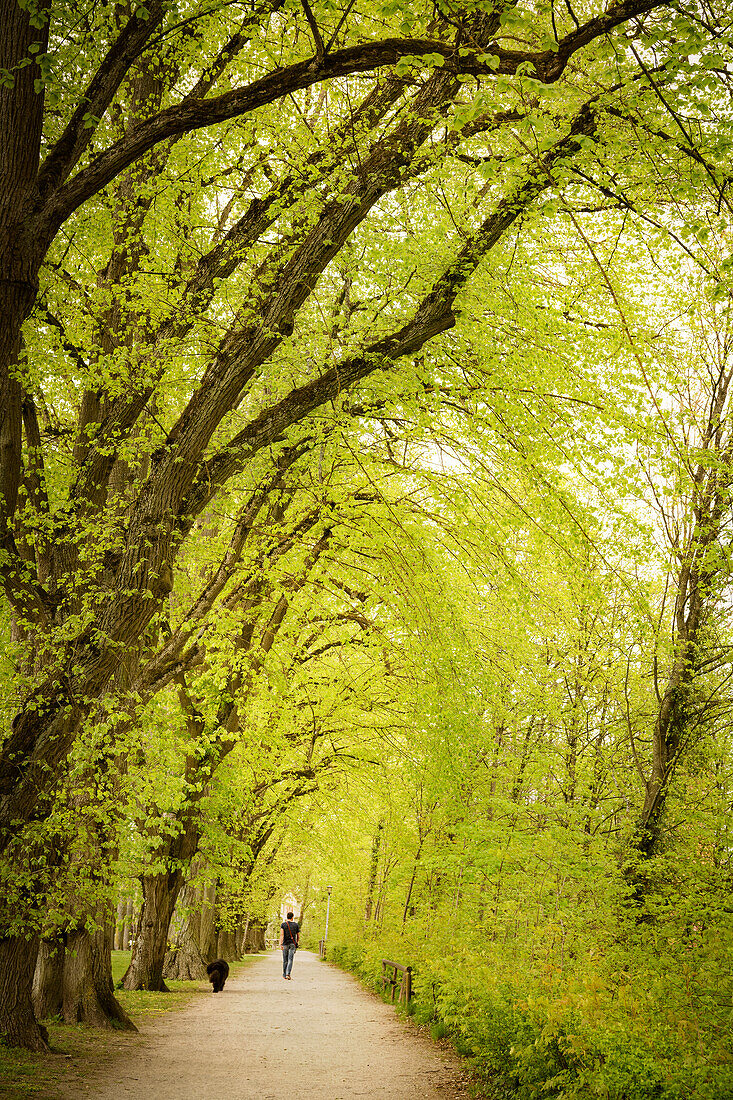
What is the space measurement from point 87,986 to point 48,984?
539mm

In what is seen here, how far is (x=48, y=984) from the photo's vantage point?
10.5m

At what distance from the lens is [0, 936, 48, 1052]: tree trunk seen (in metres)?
7.94

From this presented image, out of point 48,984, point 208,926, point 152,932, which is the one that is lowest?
point 208,926

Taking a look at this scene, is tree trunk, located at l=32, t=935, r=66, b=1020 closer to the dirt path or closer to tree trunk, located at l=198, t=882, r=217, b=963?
the dirt path

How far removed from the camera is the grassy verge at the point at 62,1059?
22.1 ft

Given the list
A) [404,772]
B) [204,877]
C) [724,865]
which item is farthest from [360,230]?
[204,877]

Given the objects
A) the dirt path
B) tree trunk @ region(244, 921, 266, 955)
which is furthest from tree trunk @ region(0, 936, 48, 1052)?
tree trunk @ region(244, 921, 266, 955)

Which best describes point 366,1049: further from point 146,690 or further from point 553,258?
point 553,258

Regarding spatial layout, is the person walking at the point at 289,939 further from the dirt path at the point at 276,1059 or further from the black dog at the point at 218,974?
the dirt path at the point at 276,1059

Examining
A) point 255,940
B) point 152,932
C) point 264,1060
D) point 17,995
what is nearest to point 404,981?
point 152,932

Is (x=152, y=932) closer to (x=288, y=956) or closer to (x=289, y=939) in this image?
(x=289, y=939)

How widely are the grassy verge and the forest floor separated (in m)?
0.03

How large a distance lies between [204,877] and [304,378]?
9859 mm

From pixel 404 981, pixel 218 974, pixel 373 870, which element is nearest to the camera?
pixel 404 981
